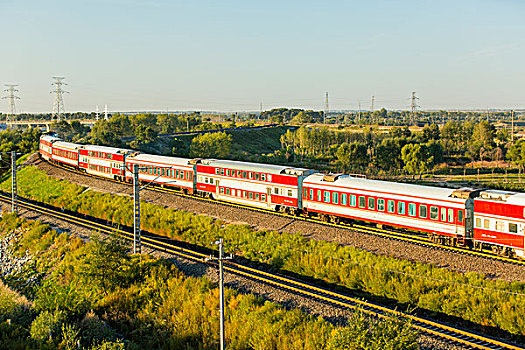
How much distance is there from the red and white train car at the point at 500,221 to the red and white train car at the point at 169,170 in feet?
85.6

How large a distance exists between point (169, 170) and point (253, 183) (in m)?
12.3

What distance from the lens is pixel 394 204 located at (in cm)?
2944

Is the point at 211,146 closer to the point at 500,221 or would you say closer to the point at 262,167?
the point at 262,167

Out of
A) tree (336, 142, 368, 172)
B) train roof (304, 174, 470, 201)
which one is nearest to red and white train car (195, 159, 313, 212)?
train roof (304, 174, 470, 201)

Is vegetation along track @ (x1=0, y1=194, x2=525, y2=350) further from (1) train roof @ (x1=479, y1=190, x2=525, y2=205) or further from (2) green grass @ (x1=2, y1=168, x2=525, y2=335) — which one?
(1) train roof @ (x1=479, y1=190, x2=525, y2=205)

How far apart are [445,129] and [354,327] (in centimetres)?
9114

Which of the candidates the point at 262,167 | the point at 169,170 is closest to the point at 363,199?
the point at 262,167

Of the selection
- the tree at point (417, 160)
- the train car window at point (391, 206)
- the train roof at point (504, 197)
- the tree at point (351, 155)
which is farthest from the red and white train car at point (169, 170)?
the tree at point (417, 160)

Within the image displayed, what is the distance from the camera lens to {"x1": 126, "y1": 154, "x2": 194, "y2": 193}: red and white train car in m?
45.1

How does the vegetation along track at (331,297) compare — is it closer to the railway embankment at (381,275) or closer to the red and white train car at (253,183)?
the railway embankment at (381,275)

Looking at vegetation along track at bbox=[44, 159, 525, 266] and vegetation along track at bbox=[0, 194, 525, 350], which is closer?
vegetation along track at bbox=[0, 194, 525, 350]

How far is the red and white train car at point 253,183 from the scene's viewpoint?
118ft

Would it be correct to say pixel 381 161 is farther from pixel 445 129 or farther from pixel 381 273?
pixel 381 273

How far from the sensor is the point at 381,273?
23359 mm
